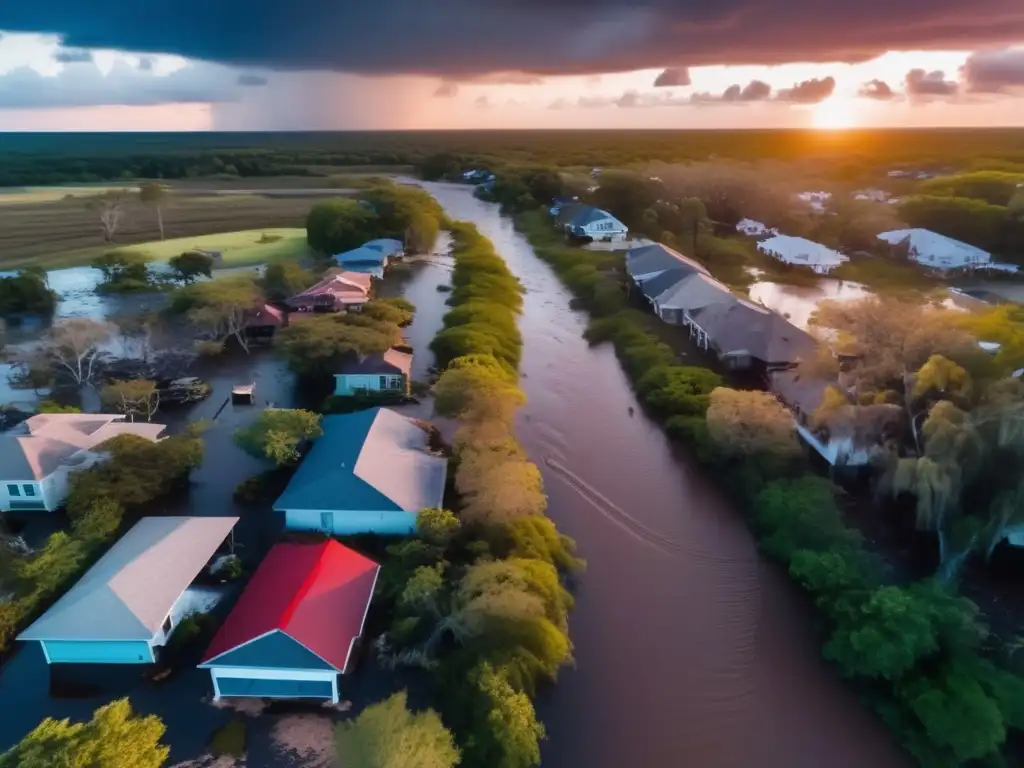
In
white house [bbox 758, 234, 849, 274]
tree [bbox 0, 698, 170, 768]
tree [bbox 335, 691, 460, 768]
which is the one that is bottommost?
white house [bbox 758, 234, 849, 274]

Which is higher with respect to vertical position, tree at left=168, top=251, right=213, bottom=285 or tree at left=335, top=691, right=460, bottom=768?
tree at left=335, top=691, right=460, bottom=768

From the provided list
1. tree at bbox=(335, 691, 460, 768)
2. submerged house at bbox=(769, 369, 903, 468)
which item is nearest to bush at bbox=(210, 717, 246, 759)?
tree at bbox=(335, 691, 460, 768)

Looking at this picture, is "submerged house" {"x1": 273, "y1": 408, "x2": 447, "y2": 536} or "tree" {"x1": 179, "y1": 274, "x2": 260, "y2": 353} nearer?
"submerged house" {"x1": 273, "y1": 408, "x2": 447, "y2": 536}

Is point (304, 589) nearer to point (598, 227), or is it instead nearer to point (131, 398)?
point (131, 398)

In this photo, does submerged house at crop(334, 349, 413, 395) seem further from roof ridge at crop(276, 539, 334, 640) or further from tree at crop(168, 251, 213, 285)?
tree at crop(168, 251, 213, 285)

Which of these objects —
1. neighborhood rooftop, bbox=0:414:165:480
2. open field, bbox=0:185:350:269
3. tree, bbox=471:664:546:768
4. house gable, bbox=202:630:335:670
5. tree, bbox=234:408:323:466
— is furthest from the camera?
open field, bbox=0:185:350:269

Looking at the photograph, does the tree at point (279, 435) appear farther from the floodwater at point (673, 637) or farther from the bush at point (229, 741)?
the bush at point (229, 741)

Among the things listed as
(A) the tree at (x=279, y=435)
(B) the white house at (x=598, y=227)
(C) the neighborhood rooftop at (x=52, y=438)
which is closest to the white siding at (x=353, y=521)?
(A) the tree at (x=279, y=435)

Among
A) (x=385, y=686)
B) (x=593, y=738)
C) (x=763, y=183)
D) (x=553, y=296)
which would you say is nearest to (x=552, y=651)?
(x=593, y=738)

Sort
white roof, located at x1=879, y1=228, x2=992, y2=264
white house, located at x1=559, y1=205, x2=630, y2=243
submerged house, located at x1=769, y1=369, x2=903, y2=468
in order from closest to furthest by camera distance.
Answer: submerged house, located at x1=769, y1=369, x2=903, y2=468
white roof, located at x1=879, y1=228, x2=992, y2=264
white house, located at x1=559, y1=205, x2=630, y2=243

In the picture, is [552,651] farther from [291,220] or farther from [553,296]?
[291,220]
